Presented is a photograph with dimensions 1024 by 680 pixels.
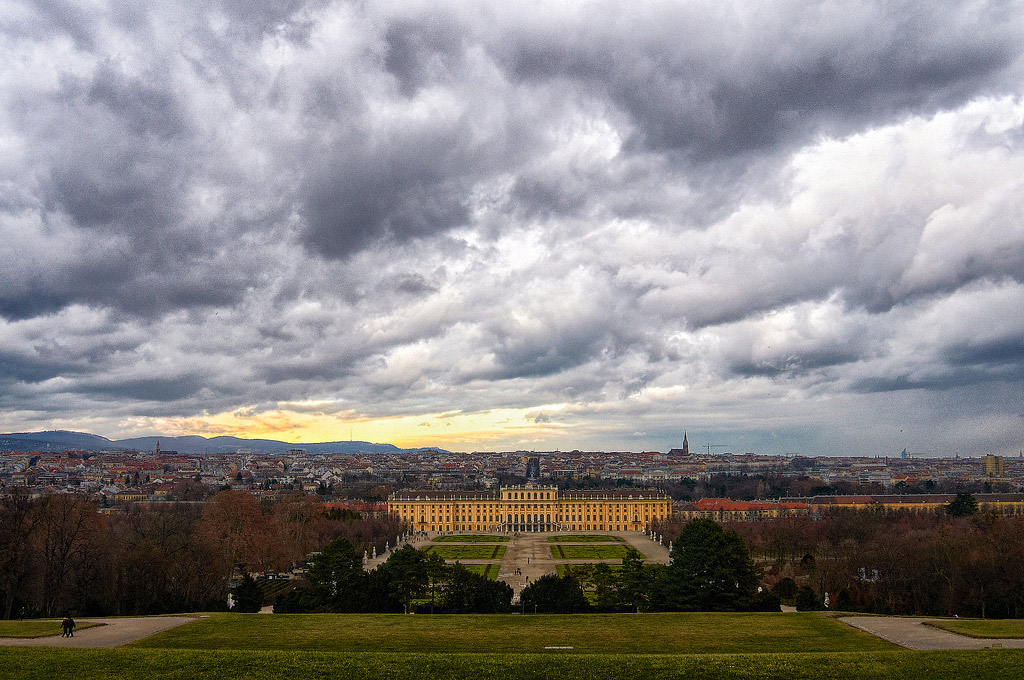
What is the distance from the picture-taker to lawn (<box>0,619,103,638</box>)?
73.9 feet

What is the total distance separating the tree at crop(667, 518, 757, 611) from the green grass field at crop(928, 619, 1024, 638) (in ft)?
33.4

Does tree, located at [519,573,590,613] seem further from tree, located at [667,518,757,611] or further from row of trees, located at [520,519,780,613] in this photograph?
tree, located at [667,518,757,611]

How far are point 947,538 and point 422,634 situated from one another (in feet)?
110

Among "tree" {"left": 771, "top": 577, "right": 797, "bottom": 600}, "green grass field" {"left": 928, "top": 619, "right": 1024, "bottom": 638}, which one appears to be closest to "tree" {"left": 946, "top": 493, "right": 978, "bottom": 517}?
"tree" {"left": 771, "top": 577, "right": 797, "bottom": 600}

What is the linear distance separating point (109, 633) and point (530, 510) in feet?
317

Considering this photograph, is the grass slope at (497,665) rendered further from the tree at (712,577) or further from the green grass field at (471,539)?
the green grass field at (471,539)

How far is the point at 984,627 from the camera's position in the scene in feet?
76.0

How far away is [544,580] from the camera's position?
36.8 meters

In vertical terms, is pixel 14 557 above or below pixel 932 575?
above

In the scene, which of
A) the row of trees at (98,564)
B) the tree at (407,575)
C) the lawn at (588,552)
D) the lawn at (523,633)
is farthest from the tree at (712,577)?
the lawn at (588,552)

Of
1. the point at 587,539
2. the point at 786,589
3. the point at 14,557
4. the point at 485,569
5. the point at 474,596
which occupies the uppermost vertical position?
the point at 14,557

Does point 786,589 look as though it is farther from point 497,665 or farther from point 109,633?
point 109,633

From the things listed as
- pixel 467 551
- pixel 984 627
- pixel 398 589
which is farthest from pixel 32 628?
pixel 467 551

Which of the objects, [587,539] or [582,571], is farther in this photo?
[587,539]
